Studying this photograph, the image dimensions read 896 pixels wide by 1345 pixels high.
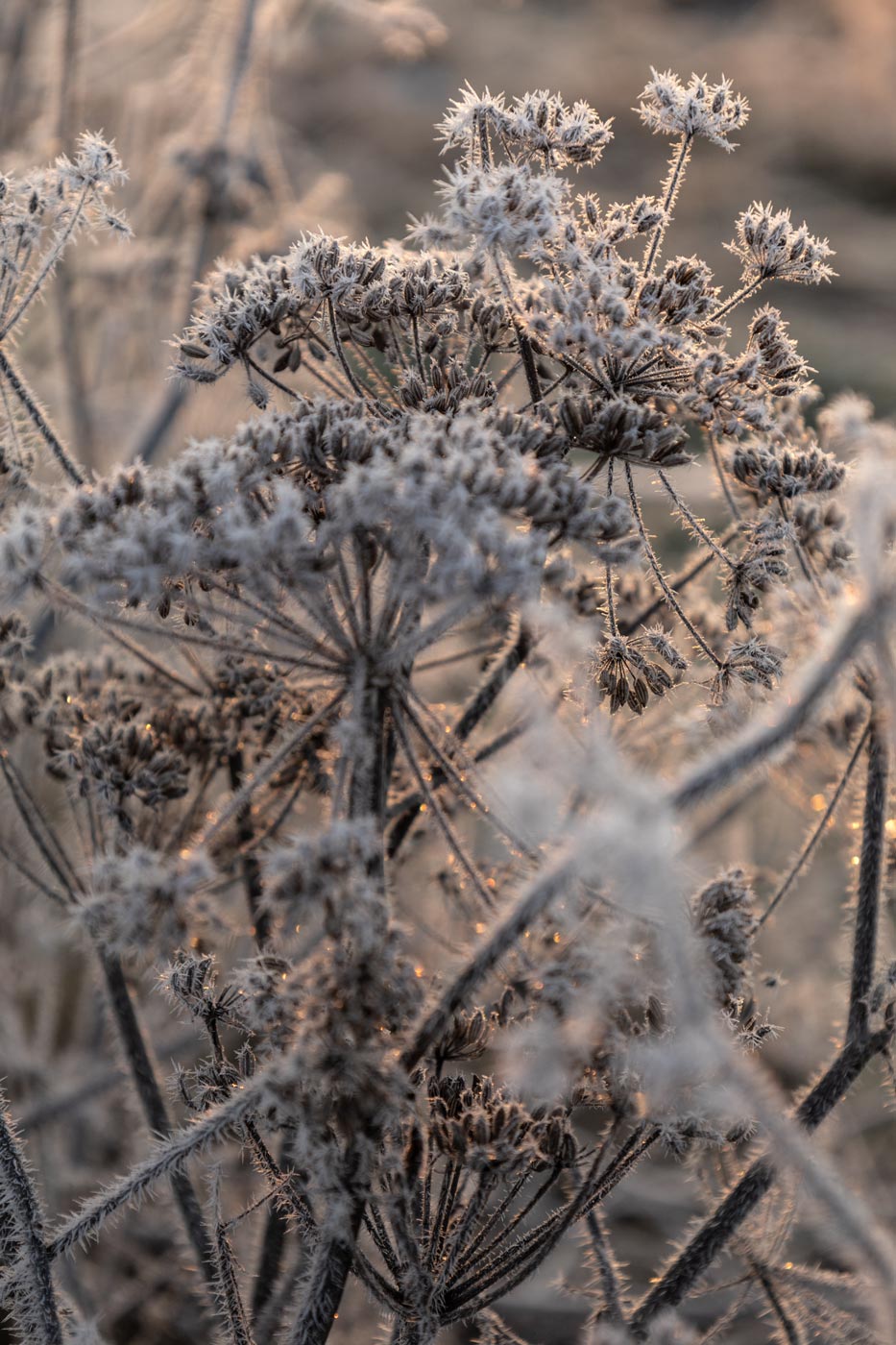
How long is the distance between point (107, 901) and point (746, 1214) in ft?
4.68

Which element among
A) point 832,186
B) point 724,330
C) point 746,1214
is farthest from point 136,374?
point 832,186

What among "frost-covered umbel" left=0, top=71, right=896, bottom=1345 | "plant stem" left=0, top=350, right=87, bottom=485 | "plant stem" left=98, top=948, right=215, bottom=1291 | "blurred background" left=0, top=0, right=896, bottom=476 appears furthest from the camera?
"blurred background" left=0, top=0, right=896, bottom=476

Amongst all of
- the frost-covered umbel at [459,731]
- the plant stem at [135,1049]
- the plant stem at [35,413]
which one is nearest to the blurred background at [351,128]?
the plant stem at [35,413]

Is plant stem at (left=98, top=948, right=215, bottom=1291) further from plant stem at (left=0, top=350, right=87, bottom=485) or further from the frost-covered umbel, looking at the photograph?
plant stem at (left=0, top=350, right=87, bottom=485)

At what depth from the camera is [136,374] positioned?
7.40m

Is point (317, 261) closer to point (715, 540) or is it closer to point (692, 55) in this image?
point (715, 540)

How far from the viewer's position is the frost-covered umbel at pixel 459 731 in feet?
5.71

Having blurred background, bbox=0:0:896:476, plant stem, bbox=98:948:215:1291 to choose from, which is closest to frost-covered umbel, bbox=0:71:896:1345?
plant stem, bbox=98:948:215:1291

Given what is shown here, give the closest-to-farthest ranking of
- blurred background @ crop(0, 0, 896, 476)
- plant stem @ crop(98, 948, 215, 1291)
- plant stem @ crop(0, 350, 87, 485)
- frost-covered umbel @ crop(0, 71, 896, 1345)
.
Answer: frost-covered umbel @ crop(0, 71, 896, 1345)
plant stem @ crop(0, 350, 87, 485)
plant stem @ crop(98, 948, 215, 1291)
blurred background @ crop(0, 0, 896, 476)

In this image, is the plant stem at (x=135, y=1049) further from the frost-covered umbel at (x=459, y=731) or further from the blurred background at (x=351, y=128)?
the blurred background at (x=351, y=128)

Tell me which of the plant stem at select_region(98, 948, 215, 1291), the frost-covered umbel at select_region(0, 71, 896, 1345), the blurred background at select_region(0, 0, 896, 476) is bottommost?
the plant stem at select_region(98, 948, 215, 1291)

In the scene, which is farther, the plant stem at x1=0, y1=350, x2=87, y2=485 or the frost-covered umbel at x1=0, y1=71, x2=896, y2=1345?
the plant stem at x1=0, y1=350, x2=87, y2=485

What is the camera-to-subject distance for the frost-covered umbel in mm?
1741

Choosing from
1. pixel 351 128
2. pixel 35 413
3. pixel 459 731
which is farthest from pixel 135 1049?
pixel 351 128
